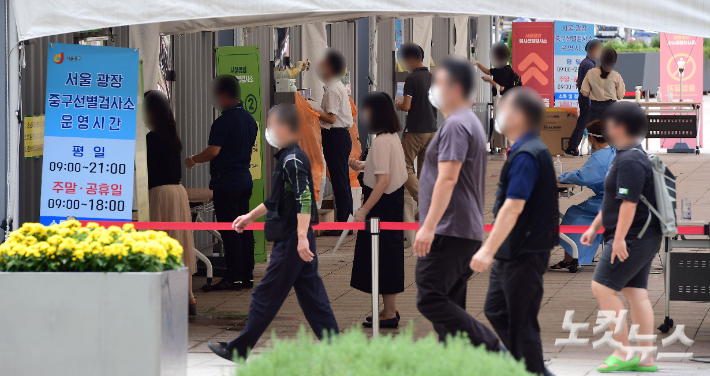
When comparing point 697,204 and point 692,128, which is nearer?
point 697,204

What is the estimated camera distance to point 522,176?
14.8 ft

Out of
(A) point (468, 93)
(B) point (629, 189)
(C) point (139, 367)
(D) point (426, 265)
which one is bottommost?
(C) point (139, 367)

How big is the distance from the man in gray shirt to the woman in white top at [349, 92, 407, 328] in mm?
1572

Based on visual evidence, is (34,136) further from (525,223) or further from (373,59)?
(373,59)

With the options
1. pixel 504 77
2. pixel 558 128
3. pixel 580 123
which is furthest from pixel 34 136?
pixel 558 128

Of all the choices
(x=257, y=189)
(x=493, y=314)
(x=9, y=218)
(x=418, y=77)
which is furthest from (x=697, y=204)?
(x=9, y=218)

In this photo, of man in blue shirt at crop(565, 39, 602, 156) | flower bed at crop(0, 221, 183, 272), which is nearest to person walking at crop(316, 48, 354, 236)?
flower bed at crop(0, 221, 183, 272)

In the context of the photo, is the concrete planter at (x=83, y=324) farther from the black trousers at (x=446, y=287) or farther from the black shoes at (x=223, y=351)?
→ the black trousers at (x=446, y=287)

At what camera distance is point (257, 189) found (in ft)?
30.8

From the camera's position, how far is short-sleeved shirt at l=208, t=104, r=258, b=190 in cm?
796

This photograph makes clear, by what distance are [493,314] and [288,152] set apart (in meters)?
1.56

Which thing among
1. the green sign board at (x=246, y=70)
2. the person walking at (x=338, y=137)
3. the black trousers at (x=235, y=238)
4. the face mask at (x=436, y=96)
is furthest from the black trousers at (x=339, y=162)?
the face mask at (x=436, y=96)

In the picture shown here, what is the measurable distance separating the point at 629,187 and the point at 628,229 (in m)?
0.25

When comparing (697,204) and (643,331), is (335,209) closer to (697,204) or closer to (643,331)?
(697,204)
